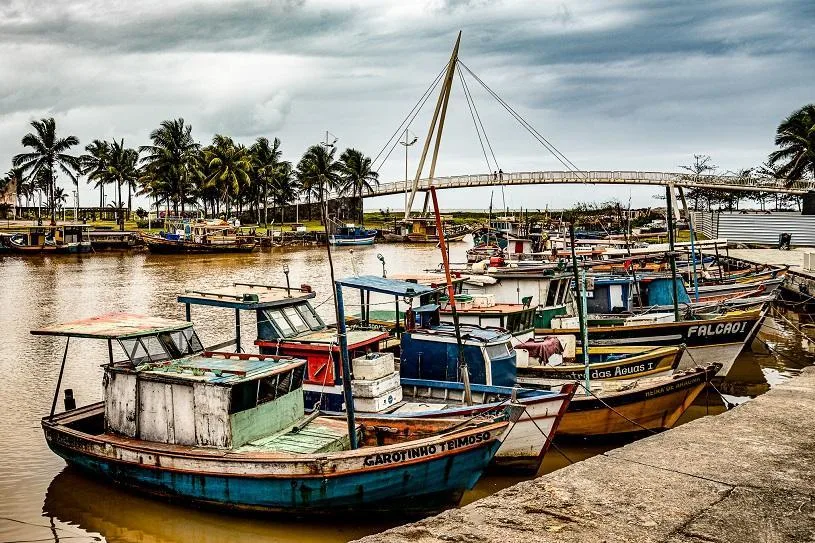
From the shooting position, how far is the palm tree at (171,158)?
271ft

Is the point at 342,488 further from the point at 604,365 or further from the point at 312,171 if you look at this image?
the point at 312,171

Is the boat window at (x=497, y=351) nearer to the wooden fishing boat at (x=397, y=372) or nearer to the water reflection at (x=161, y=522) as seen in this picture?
the wooden fishing boat at (x=397, y=372)

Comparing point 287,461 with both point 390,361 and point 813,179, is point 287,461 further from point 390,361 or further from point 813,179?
point 813,179

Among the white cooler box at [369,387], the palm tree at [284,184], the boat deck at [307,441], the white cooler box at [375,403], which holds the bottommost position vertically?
the boat deck at [307,441]

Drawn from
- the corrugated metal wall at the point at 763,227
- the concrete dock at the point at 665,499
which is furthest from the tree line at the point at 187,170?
the concrete dock at the point at 665,499

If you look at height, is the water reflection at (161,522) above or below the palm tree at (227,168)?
below

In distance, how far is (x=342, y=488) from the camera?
1000cm

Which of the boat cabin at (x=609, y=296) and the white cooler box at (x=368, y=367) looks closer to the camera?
the white cooler box at (x=368, y=367)

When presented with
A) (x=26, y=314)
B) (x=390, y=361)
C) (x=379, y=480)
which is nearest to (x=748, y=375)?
(x=390, y=361)

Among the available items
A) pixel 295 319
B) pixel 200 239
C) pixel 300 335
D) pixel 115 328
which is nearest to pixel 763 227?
pixel 295 319

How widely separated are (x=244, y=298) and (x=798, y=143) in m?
62.2

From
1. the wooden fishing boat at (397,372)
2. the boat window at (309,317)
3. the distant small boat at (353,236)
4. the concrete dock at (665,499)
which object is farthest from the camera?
the distant small boat at (353,236)

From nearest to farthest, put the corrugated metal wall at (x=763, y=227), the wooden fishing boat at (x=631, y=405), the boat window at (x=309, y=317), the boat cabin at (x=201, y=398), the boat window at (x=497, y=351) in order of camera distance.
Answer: the boat cabin at (x=201, y=398) < the wooden fishing boat at (x=631, y=405) < the boat window at (x=497, y=351) < the boat window at (x=309, y=317) < the corrugated metal wall at (x=763, y=227)

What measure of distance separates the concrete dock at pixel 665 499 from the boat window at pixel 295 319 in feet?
29.8
